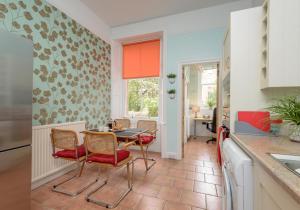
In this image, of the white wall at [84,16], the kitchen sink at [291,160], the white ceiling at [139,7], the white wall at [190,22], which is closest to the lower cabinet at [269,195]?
the kitchen sink at [291,160]

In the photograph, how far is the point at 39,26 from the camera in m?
2.31

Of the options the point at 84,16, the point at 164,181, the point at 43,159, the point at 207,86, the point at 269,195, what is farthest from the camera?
the point at 207,86

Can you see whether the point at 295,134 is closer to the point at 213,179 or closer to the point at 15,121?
the point at 213,179

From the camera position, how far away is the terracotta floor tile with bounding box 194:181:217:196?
216 centimetres

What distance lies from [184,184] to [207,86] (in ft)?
15.0

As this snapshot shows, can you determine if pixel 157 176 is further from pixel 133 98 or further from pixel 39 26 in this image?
pixel 39 26

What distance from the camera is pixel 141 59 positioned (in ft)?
13.8

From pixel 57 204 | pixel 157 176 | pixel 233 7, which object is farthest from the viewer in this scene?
pixel 233 7

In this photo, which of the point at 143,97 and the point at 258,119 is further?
the point at 143,97

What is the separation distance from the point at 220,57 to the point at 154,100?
6.22 feet

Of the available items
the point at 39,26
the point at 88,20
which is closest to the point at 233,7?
the point at 88,20

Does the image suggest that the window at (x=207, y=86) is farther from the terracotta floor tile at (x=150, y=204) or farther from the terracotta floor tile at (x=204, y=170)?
the terracotta floor tile at (x=150, y=204)

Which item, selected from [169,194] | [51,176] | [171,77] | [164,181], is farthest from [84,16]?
[169,194]

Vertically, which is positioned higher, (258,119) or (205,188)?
(258,119)
